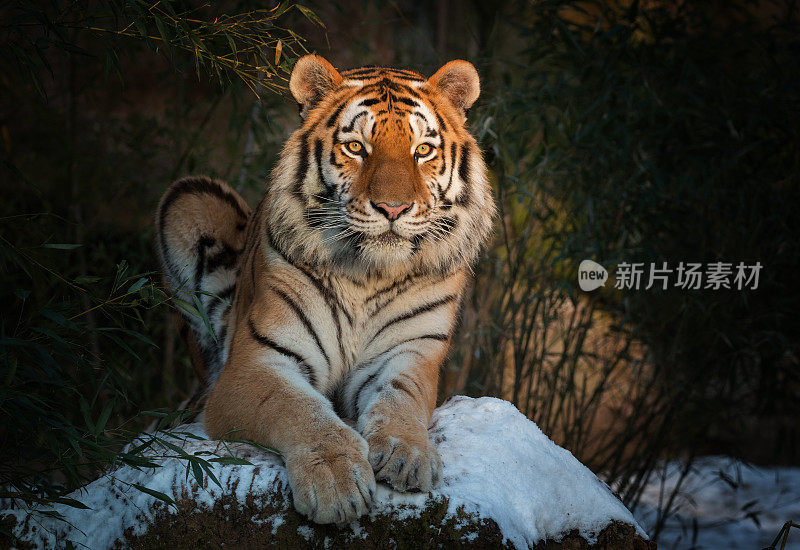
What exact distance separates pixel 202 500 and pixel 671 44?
3.02m

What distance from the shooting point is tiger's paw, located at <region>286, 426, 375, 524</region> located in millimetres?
1735

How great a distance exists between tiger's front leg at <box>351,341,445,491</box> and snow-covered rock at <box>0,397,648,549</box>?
63 millimetres

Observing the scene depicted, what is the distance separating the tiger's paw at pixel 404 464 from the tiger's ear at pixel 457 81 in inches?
50.8

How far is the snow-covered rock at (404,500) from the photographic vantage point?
1.89m

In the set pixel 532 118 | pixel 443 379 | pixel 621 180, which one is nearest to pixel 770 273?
pixel 621 180

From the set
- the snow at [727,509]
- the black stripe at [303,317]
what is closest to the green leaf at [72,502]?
the black stripe at [303,317]

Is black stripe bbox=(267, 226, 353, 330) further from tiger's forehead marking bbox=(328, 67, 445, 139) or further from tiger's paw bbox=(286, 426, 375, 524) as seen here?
tiger's paw bbox=(286, 426, 375, 524)

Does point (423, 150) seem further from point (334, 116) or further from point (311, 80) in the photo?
point (311, 80)

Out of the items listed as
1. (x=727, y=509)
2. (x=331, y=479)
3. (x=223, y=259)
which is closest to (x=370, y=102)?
(x=223, y=259)

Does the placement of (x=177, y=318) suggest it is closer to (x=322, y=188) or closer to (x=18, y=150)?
(x=322, y=188)

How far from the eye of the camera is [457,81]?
2.64 m

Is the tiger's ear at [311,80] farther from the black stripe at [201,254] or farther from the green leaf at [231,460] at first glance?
the green leaf at [231,460]

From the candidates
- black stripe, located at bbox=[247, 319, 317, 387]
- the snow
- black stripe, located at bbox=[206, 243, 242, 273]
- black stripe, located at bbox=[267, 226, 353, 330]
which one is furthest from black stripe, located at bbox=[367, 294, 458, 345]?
the snow

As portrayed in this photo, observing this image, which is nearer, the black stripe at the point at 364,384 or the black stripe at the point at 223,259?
the black stripe at the point at 364,384
